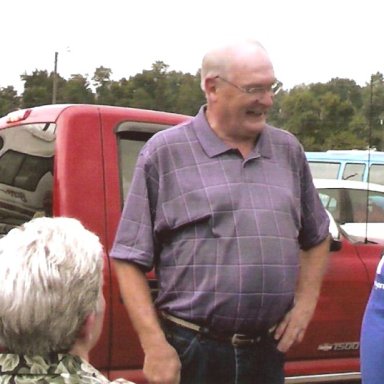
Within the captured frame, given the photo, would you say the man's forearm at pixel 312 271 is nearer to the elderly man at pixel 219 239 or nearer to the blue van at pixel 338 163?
the elderly man at pixel 219 239

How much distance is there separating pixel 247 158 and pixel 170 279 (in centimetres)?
44

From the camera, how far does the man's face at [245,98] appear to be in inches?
107

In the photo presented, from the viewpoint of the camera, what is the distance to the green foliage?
476 cm

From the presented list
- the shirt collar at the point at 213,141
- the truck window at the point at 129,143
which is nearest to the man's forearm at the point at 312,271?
the shirt collar at the point at 213,141

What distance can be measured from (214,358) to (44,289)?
1.06 m

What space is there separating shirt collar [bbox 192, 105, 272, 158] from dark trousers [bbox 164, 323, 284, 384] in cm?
56

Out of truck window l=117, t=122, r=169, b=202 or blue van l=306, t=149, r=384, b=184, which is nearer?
truck window l=117, t=122, r=169, b=202

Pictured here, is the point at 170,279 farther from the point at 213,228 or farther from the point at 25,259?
the point at 25,259

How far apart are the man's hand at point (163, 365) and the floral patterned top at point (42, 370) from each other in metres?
0.77

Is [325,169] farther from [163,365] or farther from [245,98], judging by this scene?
[163,365]

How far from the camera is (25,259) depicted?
1.83 m

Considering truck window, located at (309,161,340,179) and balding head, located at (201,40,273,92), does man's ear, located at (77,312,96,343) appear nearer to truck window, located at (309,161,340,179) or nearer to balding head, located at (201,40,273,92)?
balding head, located at (201,40,273,92)

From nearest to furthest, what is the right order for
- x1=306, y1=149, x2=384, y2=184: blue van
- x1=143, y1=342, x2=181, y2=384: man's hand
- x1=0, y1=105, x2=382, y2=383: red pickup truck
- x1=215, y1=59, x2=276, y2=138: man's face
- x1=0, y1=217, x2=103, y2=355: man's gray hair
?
x1=0, y1=217, x2=103, y2=355: man's gray hair → x1=143, y1=342, x2=181, y2=384: man's hand → x1=215, y1=59, x2=276, y2=138: man's face → x1=0, y1=105, x2=382, y2=383: red pickup truck → x1=306, y1=149, x2=384, y2=184: blue van

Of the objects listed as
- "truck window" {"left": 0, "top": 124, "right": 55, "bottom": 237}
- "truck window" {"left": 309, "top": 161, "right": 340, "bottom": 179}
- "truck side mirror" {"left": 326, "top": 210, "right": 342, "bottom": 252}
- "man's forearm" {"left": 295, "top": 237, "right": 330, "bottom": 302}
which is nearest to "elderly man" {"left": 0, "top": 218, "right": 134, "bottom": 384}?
"man's forearm" {"left": 295, "top": 237, "right": 330, "bottom": 302}
